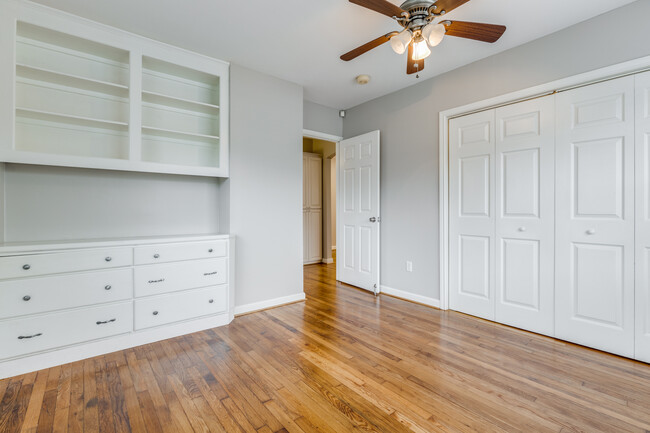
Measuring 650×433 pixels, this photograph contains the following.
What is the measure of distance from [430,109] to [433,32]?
1606 mm

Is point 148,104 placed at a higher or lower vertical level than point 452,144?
higher

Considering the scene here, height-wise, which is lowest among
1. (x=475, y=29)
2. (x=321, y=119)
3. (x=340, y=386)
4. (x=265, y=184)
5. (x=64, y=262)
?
(x=340, y=386)

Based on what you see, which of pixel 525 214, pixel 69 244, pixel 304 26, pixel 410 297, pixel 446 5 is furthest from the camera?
pixel 410 297

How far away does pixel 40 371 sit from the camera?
79.2 inches

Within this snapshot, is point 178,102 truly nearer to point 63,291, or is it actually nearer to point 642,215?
point 63,291

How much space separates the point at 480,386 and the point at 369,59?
2.86 metres

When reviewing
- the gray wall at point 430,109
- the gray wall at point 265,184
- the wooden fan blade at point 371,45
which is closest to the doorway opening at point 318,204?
the gray wall at point 430,109

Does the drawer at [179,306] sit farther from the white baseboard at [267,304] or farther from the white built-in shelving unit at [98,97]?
the white built-in shelving unit at [98,97]

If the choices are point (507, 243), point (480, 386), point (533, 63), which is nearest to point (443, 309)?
point (507, 243)

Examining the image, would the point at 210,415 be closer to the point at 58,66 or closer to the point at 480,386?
the point at 480,386

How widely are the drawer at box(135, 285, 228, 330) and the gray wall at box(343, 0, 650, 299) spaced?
212 centimetres

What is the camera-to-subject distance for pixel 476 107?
2945 millimetres

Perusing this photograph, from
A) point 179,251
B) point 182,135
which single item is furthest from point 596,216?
point 182,135

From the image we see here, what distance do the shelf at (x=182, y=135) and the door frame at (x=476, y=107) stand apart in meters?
2.41
